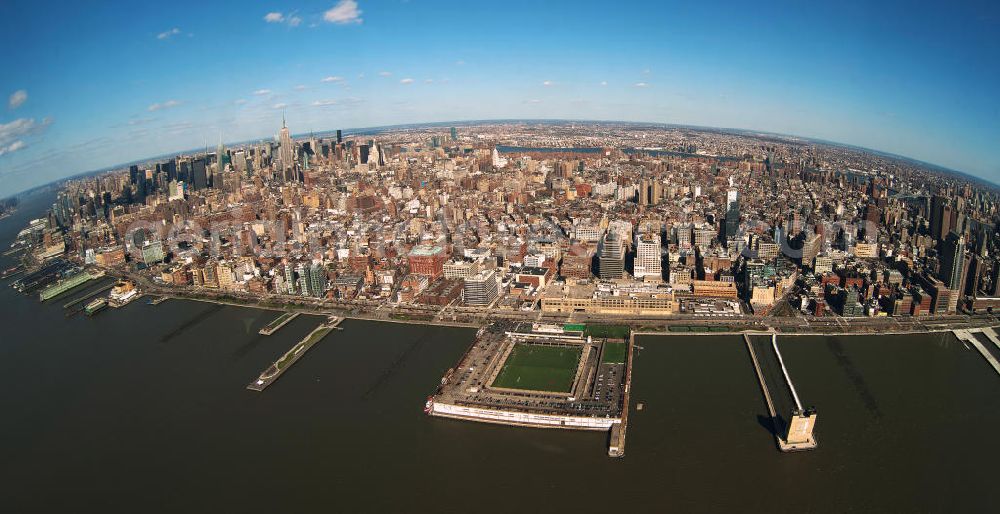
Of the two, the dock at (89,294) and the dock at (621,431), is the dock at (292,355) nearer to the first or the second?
the dock at (621,431)

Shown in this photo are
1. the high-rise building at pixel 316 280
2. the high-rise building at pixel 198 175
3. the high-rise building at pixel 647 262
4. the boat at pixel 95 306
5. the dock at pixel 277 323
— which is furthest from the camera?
the high-rise building at pixel 198 175

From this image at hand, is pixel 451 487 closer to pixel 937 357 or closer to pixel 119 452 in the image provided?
pixel 119 452

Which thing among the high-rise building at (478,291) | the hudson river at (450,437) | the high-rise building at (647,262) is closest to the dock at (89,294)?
the hudson river at (450,437)

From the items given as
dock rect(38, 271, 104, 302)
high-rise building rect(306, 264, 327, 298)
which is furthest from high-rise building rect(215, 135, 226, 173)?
high-rise building rect(306, 264, 327, 298)

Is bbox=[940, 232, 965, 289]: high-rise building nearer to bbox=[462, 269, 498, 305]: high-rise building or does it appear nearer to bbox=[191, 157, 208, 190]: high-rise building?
bbox=[462, 269, 498, 305]: high-rise building

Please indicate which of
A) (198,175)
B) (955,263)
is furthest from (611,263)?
(198,175)
